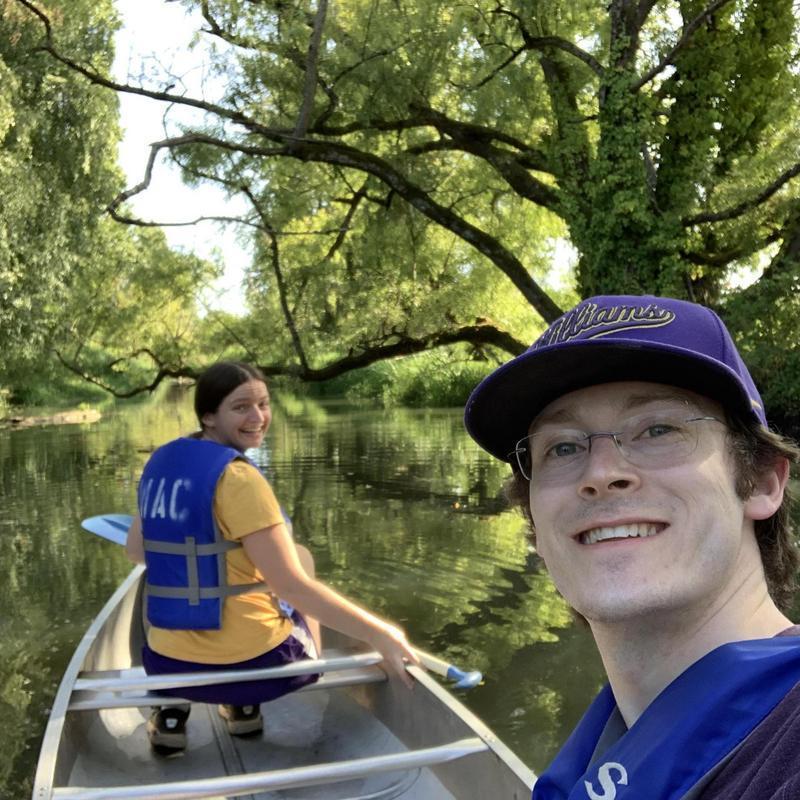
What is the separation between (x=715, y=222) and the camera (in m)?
11.4

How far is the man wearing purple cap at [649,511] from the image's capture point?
3.34 feet

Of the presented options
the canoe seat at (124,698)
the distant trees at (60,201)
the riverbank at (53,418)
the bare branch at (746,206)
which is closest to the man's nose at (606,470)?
the canoe seat at (124,698)

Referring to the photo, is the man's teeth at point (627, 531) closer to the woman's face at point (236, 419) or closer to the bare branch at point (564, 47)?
the woman's face at point (236, 419)

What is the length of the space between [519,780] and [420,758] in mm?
373

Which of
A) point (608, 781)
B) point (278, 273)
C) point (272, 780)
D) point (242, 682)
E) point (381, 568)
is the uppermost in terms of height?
point (278, 273)

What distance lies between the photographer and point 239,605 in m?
3.18

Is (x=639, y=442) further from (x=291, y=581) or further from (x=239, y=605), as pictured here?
(x=239, y=605)

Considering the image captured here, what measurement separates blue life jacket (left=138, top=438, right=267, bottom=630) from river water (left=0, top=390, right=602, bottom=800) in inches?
50.8

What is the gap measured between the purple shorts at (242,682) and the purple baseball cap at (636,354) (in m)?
2.37

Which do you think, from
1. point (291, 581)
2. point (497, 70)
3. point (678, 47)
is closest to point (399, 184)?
point (497, 70)

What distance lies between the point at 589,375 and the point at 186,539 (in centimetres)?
225

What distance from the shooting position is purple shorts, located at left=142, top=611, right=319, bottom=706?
3.22 metres

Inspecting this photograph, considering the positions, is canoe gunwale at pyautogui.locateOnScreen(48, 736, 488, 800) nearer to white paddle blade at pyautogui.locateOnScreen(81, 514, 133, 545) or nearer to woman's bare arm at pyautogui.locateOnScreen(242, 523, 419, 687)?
woman's bare arm at pyautogui.locateOnScreen(242, 523, 419, 687)

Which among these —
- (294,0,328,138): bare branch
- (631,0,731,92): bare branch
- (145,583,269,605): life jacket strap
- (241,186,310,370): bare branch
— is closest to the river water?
(145,583,269,605): life jacket strap
